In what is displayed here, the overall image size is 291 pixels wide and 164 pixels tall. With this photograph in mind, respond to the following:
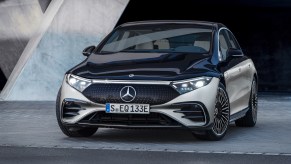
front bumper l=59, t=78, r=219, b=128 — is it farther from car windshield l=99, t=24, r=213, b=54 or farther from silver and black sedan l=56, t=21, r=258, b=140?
car windshield l=99, t=24, r=213, b=54

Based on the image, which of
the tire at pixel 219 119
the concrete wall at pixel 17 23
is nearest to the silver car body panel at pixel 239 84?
the tire at pixel 219 119

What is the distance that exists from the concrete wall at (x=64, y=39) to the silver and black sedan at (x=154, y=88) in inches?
286

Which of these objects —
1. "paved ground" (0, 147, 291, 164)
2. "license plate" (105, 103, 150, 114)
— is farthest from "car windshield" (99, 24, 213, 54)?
"paved ground" (0, 147, 291, 164)

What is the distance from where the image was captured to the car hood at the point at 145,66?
1181 cm

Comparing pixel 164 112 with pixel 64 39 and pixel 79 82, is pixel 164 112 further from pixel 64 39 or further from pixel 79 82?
pixel 64 39

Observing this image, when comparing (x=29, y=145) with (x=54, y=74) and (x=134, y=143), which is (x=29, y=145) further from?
(x=54, y=74)

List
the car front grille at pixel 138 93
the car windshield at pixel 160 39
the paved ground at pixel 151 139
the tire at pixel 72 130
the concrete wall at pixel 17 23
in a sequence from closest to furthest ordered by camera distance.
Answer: the paved ground at pixel 151 139 < the car front grille at pixel 138 93 < the tire at pixel 72 130 < the car windshield at pixel 160 39 < the concrete wall at pixel 17 23

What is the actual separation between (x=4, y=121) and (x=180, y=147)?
4.38 metres

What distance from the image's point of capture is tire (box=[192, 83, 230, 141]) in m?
12.1

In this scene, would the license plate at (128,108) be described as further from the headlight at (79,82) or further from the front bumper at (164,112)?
the headlight at (79,82)

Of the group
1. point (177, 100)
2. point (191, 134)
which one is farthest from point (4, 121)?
point (177, 100)

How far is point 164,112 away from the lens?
11641 mm

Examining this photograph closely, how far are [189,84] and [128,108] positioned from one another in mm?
756

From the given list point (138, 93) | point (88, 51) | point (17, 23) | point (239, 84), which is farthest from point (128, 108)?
point (17, 23)
